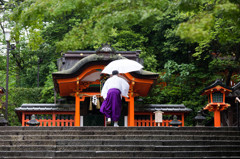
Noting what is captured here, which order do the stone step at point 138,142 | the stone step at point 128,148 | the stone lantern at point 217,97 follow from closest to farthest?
the stone step at point 128,148
the stone step at point 138,142
the stone lantern at point 217,97

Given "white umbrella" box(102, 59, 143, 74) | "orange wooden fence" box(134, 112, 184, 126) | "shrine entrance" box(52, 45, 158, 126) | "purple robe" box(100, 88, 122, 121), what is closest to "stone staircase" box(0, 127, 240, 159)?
"purple robe" box(100, 88, 122, 121)

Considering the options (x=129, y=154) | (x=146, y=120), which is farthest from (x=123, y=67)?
(x=129, y=154)

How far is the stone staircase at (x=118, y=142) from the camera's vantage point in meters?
7.70

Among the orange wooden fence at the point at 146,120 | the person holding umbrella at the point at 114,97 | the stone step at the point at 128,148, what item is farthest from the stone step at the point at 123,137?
the orange wooden fence at the point at 146,120

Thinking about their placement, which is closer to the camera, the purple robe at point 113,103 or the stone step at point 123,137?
the stone step at point 123,137

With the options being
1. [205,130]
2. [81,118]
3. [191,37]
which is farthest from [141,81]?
[191,37]

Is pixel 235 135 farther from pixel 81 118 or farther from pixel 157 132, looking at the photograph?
pixel 81 118

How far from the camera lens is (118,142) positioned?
8.34 metres

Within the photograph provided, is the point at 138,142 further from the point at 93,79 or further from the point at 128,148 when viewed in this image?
the point at 93,79

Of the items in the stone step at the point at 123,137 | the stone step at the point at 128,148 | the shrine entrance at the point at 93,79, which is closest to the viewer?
the stone step at the point at 128,148

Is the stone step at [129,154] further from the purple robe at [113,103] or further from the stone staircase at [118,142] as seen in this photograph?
the purple robe at [113,103]

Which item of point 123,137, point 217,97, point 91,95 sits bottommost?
point 123,137

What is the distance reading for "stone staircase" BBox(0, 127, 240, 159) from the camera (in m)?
7.70

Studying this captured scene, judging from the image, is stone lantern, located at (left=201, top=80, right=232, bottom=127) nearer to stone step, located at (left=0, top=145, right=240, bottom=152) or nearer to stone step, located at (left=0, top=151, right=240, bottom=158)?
stone step, located at (left=0, top=145, right=240, bottom=152)
